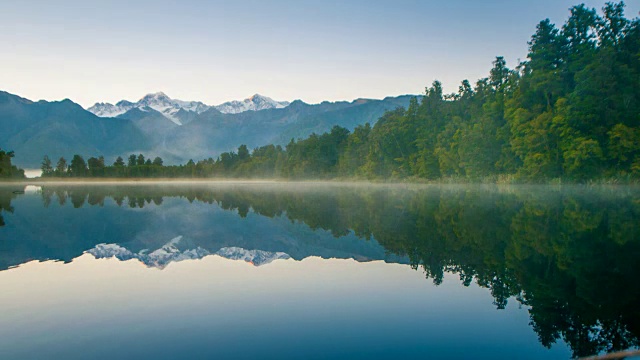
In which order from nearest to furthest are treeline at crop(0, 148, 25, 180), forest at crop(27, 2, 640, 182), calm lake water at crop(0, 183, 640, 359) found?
calm lake water at crop(0, 183, 640, 359) → forest at crop(27, 2, 640, 182) → treeline at crop(0, 148, 25, 180)

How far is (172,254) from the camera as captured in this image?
59.6 feet

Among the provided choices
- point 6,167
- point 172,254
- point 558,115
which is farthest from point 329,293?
point 6,167

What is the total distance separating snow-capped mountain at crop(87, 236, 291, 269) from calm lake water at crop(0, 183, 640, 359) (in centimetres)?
8

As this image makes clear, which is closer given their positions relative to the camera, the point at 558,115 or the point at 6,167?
the point at 558,115

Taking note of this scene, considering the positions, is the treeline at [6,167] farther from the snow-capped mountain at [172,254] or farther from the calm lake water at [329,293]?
the snow-capped mountain at [172,254]

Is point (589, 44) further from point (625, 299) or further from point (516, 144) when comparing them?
point (625, 299)

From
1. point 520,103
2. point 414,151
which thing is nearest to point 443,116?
point 414,151

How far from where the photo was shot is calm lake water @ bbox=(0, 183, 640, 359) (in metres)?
8.28

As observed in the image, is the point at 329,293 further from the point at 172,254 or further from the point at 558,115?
the point at 558,115

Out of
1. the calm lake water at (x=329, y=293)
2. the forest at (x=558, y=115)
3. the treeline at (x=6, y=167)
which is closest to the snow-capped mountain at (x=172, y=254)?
the calm lake water at (x=329, y=293)

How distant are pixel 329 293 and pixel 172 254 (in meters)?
8.60

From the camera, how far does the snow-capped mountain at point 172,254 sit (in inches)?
672

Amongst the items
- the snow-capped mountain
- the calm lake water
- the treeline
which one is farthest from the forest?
the treeline

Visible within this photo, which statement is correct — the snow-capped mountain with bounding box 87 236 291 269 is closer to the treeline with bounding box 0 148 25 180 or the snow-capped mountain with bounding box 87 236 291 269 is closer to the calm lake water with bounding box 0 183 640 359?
the calm lake water with bounding box 0 183 640 359
